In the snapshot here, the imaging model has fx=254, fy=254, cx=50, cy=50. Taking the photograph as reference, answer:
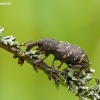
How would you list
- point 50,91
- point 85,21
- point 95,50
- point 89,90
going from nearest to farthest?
point 89,90
point 50,91
point 95,50
point 85,21

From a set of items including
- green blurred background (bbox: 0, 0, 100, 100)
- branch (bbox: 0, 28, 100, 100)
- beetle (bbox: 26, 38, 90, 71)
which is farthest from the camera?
green blurred background (bbox: 0, 0, 100, 100)

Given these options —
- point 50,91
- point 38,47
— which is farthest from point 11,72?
point 38,47

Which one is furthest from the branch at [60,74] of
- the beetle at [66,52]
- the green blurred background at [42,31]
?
the green blurred background at [42,31]

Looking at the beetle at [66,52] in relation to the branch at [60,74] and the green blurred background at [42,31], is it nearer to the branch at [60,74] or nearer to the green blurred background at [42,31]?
the branch at [60,74]

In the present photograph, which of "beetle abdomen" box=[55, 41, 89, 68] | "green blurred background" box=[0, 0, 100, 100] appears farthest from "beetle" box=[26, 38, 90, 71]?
"green blurred background" box=[0, 0, 100, 100]

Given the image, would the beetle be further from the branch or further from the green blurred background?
the green blurred background

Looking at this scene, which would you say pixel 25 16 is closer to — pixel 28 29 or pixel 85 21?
pixel 28 29

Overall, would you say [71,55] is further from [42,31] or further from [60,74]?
[42,31]
